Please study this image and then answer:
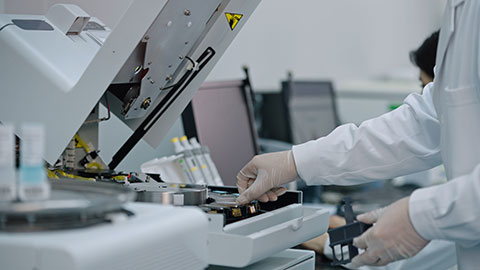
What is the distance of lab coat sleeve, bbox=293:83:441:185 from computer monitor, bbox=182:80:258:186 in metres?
0.55

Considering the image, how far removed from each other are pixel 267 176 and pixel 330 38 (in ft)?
13.0

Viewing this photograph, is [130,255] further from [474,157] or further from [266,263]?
[474,157]

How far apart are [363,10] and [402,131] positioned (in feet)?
13.5

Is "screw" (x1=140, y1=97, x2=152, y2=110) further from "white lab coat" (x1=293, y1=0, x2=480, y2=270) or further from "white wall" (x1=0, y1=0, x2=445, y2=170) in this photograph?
"white wall" (x1=0, y1=0, x2=445, y2=170)

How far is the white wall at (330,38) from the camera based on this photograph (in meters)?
4.30

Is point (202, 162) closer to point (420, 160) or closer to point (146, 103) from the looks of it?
point (146, 103)

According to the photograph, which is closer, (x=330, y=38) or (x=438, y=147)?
(x=438, y=147)

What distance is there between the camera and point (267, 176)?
144 cm

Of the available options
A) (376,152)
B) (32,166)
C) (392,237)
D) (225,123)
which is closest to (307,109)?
(225,123)

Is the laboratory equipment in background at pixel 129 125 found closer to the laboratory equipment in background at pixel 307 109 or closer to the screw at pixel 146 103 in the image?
the screw at pixel 146 103

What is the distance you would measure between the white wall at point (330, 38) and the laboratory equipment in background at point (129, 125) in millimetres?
2044

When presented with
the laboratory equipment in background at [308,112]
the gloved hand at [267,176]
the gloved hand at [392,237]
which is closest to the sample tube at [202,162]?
the gloved hand at [267,176]

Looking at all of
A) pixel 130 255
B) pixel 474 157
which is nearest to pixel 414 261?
pixel 474 157

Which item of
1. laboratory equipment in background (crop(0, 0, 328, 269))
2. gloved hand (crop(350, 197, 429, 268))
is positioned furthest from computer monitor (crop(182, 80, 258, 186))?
gloved hand (crop(350, 197, 429, 268))
